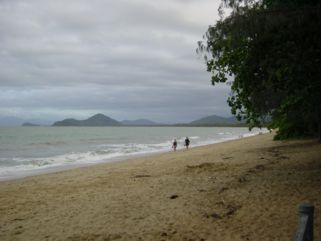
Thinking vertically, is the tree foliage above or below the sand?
above

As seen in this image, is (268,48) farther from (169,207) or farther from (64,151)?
(64,151)

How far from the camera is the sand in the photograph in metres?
7.96

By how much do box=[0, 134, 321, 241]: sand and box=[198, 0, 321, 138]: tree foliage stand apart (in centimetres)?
284

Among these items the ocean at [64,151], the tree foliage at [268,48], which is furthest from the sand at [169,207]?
the ocean at [64,151]

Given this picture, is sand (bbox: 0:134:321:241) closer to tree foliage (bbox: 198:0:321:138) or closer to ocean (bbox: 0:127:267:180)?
tree foliage (bbox: 198:0:321:138)

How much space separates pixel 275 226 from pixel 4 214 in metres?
6.71

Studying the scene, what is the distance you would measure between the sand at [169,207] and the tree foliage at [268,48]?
2.84 meters

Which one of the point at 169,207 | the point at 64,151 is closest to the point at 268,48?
the point at 169,207

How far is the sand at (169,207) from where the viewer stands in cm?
796

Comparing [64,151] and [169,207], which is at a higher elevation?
[64,151]

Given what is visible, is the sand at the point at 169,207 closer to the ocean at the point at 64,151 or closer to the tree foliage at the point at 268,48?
the tree foliage at the point at 268,48

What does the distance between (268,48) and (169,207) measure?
4.85 metres

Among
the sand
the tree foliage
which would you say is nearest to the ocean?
the sand

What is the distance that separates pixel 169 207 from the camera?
1000 cm
